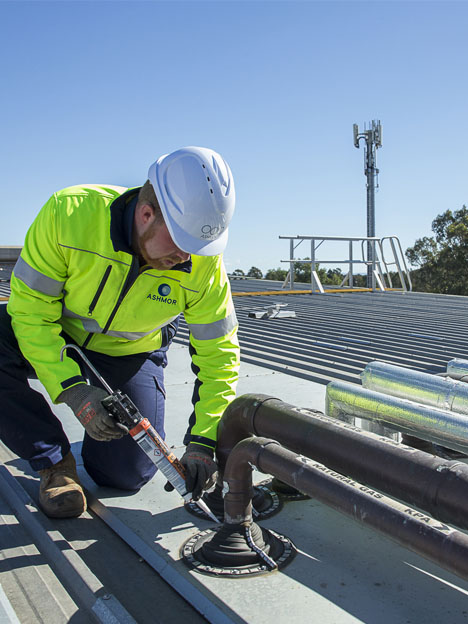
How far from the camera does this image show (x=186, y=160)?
1871 millimetres

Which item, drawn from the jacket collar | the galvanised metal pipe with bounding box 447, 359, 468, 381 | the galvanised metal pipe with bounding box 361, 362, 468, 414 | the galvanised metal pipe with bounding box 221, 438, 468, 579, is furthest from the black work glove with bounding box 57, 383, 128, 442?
the galvanised metal pipe with bounding box 447, 359, 468, 381

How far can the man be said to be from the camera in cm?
188

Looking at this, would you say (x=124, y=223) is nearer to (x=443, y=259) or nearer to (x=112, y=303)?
(x=112, y=303)

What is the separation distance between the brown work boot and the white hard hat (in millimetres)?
966

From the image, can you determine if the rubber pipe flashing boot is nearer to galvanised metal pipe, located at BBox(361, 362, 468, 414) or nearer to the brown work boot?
the brown work boot

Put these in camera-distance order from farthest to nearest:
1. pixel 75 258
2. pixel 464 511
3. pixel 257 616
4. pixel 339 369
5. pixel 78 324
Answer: pixel 339 369
pixel 78 324
pixel 75 258
pixel 257 616
pixel 464 511

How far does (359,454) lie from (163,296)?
1.07m

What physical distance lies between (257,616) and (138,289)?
1.23 metres

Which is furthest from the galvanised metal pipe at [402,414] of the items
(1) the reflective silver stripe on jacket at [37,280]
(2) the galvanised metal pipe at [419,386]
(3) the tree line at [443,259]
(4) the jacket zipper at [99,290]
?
(3) the tree line at [443,259]

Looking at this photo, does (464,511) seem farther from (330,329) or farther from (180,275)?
(330,329)

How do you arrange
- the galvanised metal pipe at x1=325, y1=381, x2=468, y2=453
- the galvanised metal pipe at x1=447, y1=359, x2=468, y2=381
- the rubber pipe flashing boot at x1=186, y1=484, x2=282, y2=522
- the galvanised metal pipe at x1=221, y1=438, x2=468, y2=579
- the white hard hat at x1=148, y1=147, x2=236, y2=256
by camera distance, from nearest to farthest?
the galvanised metal pipe at x1=221, y1=438, x2=468, y2=579, the galvanised metal pipe at x1=325, y1=381, x2=468, y2=453, the white hard hat at x1=148, y1=147, x2=236, y2=256, the rubber pipe flashing boot at x1=186, y1=484, x2=282, y2=522, the galvanised metal pipe at x1=447, y1=359, x2=468, y2=381

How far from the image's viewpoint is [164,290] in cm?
216

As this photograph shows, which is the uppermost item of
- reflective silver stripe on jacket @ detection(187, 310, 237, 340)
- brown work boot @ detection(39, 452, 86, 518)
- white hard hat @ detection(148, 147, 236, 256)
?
white hard hat @ detection(148, 147, 236, 256)

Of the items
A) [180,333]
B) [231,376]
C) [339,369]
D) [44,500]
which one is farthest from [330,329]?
[44,500]
